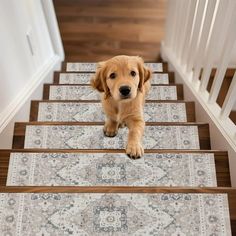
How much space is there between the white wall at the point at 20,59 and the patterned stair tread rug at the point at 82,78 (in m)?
0.15

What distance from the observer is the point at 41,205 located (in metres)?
1.42

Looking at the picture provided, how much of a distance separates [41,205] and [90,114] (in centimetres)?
100

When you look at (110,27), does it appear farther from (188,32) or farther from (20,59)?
(20,59)

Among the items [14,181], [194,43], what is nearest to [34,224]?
[14,181]

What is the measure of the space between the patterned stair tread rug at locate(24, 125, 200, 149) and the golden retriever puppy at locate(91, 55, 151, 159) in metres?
0.07

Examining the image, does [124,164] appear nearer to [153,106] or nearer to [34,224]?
[34,224]

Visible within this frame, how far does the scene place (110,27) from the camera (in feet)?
13.2

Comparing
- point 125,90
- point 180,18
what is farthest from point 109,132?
point 180,18

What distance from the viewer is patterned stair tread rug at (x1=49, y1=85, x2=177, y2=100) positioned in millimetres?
2674

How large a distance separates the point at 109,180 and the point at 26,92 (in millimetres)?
1128

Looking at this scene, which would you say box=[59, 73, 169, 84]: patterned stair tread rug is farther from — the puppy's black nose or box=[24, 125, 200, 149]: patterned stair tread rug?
the puppy's black nose

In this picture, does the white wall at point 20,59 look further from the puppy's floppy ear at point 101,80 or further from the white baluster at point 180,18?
the white baluster at point 180,18

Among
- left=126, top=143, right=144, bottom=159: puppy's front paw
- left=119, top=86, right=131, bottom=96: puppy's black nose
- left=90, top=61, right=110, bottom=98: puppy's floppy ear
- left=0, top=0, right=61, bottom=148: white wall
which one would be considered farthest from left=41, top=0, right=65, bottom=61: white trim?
left=126, top=143, right=144, bottom=159: puppy's front paw

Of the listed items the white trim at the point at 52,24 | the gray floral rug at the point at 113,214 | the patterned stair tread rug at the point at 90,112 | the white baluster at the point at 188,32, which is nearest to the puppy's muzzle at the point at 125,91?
the gray floral rug at the point at 113,214
